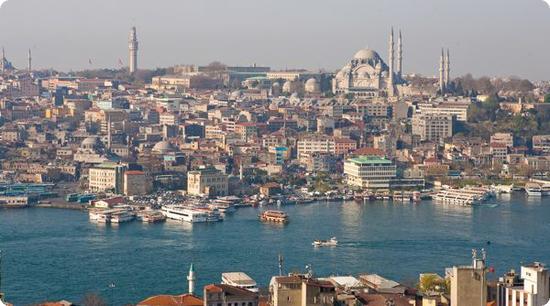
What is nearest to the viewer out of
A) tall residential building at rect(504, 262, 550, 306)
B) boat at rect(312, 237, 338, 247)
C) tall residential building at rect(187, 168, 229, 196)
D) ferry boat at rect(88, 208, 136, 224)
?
tall residential building at rect(504, 262, 550, 306)

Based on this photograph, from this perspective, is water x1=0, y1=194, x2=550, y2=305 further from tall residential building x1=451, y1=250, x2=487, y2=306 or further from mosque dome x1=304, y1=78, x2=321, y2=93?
mosque dome x1=304, y1=78, x2=321, y2=93

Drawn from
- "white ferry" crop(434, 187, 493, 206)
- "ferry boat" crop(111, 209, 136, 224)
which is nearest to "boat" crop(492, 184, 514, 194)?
"white ferry" crop(434, 187, 493, 206)

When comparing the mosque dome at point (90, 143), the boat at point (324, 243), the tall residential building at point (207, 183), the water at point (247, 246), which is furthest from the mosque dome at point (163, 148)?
the boat at point (324, 243)

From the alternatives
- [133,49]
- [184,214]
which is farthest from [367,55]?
[184,214]

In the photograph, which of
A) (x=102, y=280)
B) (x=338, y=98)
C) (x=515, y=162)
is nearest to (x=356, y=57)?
(x=338, y=98)

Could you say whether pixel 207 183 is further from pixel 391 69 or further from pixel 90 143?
pixel 391 69

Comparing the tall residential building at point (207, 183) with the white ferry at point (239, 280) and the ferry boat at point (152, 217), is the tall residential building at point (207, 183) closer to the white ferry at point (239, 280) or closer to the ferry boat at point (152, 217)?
the ferry boat at point (152, 217)
